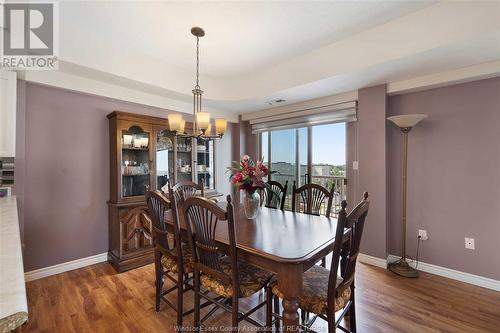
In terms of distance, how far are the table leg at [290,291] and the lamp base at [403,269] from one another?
79.7 inches

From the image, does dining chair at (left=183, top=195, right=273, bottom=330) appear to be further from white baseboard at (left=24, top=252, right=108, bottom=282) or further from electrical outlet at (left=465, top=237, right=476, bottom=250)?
electrical outlet at (left=465, top=237, right=476, bottom=250)

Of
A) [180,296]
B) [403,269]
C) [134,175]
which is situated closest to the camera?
[180,296]

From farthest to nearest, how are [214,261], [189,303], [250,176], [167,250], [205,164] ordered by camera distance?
[205,164]
[189,303]
[250,176]
[167,250]
[214,261]

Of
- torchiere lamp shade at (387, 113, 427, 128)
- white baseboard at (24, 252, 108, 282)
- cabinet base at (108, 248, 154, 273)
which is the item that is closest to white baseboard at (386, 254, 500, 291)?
torchiere lamp shade at (387, 113, 427, 128)

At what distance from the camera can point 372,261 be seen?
293cm

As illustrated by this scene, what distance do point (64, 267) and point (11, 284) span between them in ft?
8.83

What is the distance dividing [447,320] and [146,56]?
4.02 m

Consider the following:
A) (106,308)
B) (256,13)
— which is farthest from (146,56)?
(106,308)

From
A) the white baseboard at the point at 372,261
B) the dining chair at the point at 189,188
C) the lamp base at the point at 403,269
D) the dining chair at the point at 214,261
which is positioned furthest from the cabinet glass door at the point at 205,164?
the lamp base at the point at 403,269

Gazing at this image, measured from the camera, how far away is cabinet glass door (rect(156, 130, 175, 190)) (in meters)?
3.32

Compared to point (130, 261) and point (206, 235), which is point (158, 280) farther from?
point (130, 261)

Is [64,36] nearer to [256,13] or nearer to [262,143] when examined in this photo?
[256,13]

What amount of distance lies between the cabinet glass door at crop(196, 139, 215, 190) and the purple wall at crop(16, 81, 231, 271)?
132 centimetres

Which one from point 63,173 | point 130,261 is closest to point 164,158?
point 63,173
